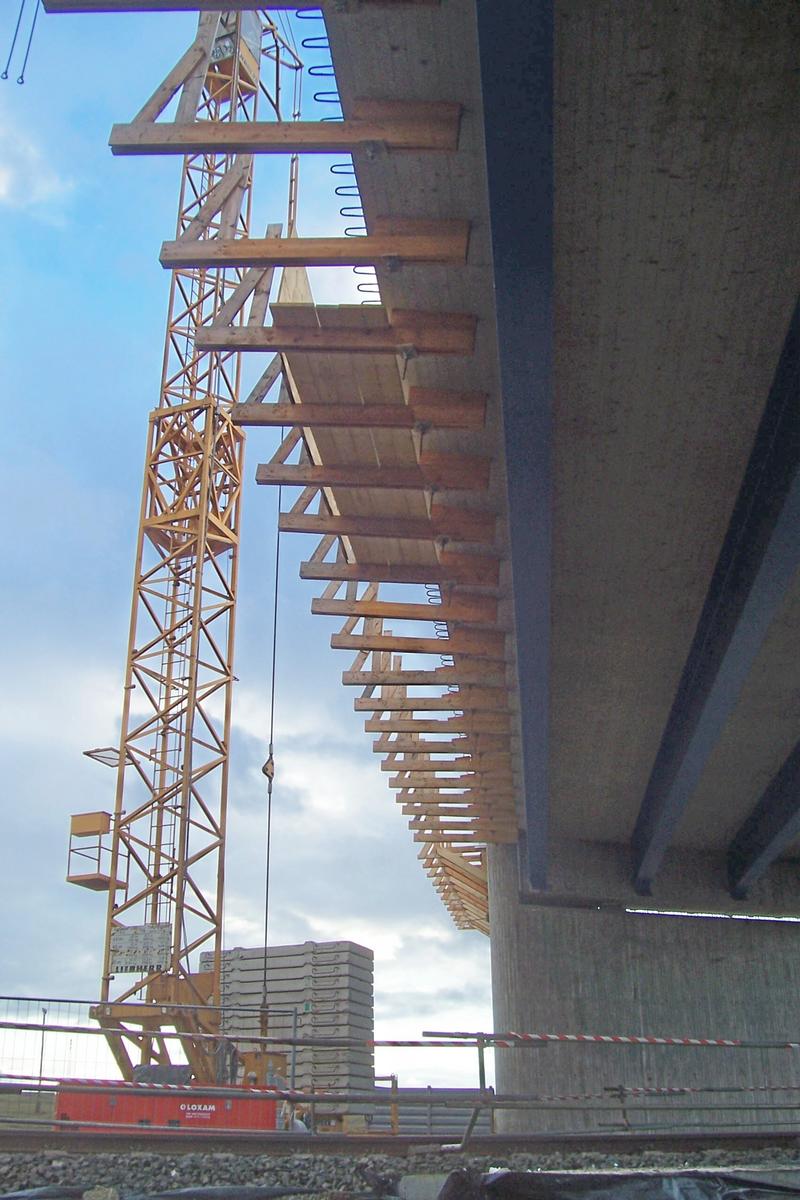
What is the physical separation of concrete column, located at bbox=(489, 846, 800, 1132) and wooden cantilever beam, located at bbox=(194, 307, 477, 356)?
14.9m

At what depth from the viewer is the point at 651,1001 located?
21094mm

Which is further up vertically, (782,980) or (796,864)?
(796,864)

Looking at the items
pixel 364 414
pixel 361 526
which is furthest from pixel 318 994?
pixel 364 414

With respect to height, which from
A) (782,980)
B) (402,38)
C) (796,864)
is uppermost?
(402,38)

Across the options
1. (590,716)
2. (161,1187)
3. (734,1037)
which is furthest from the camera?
(734,1037)

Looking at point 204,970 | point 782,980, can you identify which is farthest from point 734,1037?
point 204,970

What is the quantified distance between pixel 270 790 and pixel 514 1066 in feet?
24.4

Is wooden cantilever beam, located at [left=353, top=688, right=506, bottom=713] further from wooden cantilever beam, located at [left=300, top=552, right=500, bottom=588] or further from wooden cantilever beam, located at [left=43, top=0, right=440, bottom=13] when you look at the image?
wooden cantilever beam, located at [left=43, top=0, right=440, bottom=13]

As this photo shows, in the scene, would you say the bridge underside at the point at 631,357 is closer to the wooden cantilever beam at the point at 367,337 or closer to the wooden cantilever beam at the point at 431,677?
the wooden cantilever beam at the point at 367,337

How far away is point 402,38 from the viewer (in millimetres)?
7152

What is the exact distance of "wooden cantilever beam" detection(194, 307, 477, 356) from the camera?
9523mm

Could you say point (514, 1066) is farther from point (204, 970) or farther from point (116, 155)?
point (116, 155)

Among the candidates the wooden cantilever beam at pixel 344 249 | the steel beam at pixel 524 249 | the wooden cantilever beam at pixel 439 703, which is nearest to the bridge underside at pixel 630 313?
the steel beam at pixel 524 249

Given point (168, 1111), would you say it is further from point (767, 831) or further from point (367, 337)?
point (367, 337)
